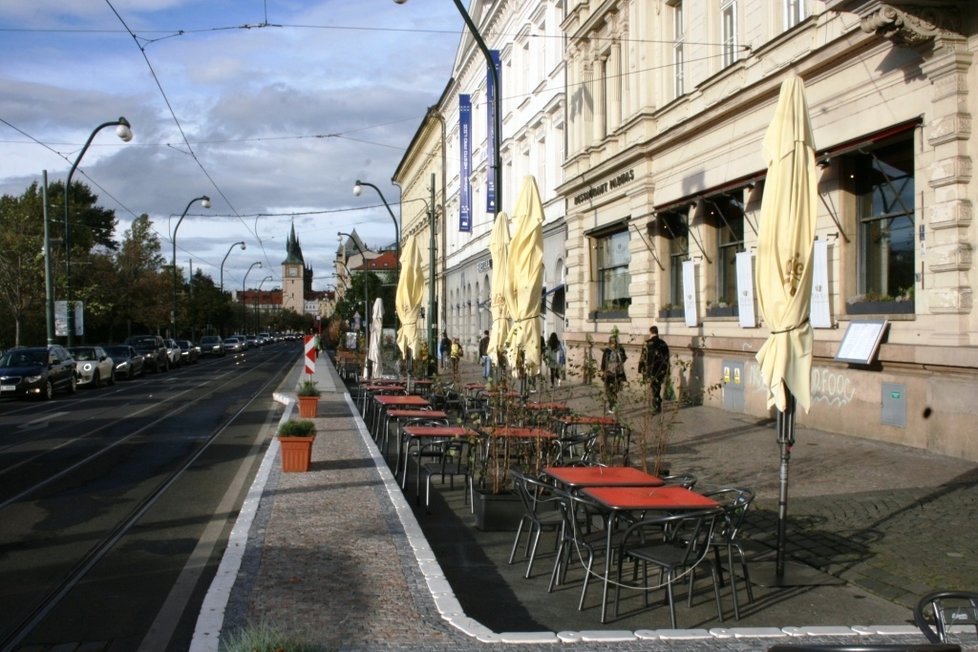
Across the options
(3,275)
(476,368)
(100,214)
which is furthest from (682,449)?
(100,214)

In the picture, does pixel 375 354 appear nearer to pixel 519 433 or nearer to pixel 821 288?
pixel 821 288

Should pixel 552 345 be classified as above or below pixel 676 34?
below

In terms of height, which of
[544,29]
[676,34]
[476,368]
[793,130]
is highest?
[544,29]

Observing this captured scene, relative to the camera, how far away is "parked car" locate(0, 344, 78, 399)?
27141 mm

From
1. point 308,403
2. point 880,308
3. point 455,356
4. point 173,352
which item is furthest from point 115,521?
point 173,352

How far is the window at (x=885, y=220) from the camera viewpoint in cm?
1378

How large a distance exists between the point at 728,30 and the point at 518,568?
15032 mm

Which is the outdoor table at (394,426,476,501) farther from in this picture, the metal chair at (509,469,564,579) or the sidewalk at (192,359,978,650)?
the metal chair at (509,469,564,579)

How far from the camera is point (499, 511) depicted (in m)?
8.82

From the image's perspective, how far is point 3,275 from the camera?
37.9 meters

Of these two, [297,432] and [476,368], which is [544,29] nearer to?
[476,368]

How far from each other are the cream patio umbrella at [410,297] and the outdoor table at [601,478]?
49.6ft

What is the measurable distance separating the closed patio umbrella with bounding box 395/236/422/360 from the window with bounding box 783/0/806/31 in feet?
31.9

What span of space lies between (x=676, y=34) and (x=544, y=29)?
480 inches
